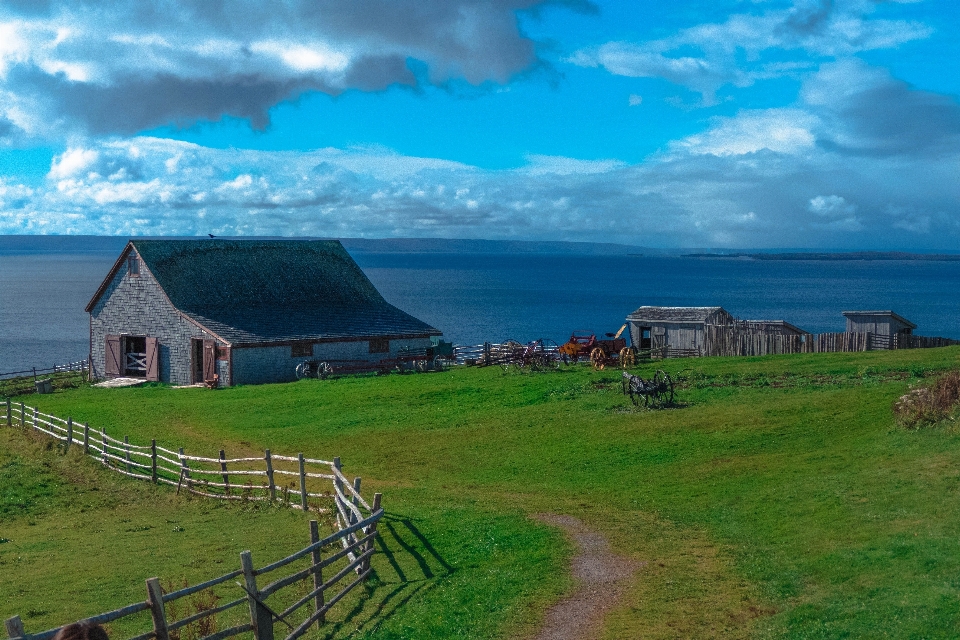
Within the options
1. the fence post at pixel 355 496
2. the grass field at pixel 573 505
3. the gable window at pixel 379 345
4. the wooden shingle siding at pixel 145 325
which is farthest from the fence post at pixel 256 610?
the gable window at pixel 379 345

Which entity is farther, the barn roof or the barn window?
the barn roof

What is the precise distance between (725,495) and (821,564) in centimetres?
611

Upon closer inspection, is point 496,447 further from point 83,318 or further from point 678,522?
point 83,318

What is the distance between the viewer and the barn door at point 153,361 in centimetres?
5109

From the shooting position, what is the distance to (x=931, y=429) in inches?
927

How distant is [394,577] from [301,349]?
34068mm

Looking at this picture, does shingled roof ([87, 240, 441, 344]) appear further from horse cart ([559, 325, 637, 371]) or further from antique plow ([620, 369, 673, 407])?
antique plow ([620, 369, 673, 407])

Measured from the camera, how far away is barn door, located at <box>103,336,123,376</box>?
53094mm

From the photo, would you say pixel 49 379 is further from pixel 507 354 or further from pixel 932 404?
pixel 932 404

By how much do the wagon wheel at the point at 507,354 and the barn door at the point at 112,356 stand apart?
21347 millimetres

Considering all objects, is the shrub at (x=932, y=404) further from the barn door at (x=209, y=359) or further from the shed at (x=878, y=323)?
the barn door at (x=209, y=359)

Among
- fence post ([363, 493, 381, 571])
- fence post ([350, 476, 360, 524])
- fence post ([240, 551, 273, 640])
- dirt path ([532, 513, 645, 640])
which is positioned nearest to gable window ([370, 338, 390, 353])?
fence post ([350, 476, 360, 524])

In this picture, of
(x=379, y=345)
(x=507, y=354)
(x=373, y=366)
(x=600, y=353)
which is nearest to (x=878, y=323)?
(x=600, y=353)

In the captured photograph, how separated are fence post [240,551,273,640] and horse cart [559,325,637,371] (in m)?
31.0
